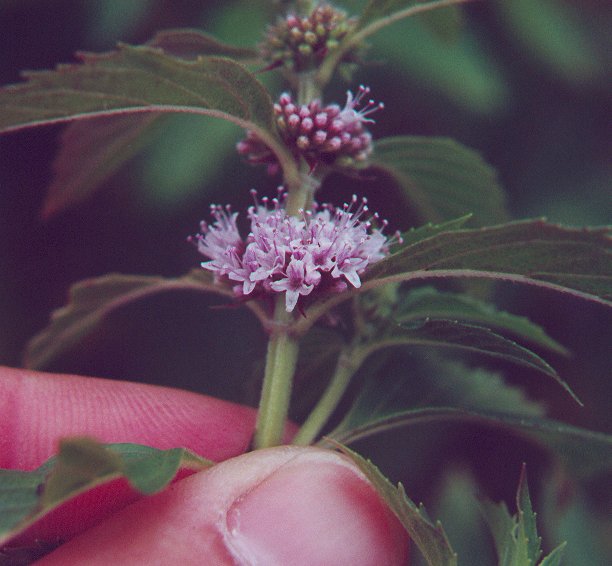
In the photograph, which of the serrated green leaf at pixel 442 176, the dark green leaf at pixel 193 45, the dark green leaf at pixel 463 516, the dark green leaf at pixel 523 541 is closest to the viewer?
the dark green leaf at pixel 523 541

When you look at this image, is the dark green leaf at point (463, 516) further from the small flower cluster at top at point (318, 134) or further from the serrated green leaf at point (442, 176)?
the small flower cluster at top at point (318, 134)

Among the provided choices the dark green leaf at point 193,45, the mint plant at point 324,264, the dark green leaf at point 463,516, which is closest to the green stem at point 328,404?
the mint plant at point 324,264

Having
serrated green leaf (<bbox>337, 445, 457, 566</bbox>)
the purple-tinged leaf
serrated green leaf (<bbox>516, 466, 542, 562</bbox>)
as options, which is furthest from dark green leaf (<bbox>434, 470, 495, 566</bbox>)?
the purple-tinged leaf

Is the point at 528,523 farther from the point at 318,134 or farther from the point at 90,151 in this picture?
the point at 90,151

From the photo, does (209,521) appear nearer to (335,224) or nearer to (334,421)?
(335,224)

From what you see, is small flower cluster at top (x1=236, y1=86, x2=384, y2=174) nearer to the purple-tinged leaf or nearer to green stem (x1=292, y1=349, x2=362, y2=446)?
the purple-tinged leaf

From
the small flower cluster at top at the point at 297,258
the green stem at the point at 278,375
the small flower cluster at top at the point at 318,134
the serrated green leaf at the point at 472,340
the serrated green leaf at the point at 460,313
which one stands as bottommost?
the green stem at the point at 278,375
